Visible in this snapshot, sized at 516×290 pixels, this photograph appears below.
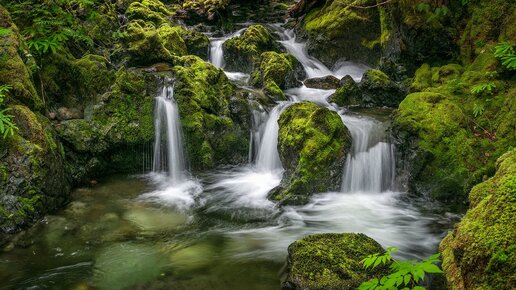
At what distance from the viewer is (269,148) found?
914 cm

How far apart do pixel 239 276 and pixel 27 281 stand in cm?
259

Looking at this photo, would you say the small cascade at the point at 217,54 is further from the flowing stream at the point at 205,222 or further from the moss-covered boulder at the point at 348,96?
the moss-covered boulder at the point at 348,96

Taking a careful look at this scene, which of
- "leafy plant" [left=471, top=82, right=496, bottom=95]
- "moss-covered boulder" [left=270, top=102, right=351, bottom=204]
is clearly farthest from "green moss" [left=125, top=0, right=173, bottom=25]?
"leafy plant" [left=471, top=82, right=496, bottom=95]

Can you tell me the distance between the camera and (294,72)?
12328mm

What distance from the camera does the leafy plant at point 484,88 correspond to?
7482mm

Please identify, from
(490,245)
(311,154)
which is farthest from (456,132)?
(490,245)

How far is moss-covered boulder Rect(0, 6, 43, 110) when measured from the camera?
6457 millimetres

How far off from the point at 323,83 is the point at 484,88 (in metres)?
5.18

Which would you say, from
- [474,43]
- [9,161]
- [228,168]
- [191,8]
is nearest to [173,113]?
[228,168]

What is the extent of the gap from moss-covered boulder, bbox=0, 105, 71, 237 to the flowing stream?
278mm

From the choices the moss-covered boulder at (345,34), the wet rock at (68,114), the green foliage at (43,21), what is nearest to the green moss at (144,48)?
the green foliage at (43,21)

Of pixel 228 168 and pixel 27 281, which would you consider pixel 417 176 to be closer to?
pixel 228 168

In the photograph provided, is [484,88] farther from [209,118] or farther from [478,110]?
[209,118]

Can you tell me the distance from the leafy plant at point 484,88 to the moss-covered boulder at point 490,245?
14.9ft
